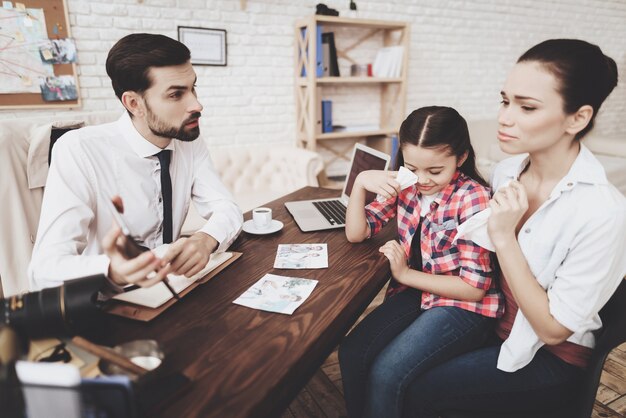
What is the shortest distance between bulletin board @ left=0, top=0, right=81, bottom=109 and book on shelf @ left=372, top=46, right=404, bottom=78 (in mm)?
2463

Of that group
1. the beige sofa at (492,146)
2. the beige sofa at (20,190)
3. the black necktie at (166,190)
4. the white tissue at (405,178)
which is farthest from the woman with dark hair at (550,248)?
the beige sofa at (492,146)

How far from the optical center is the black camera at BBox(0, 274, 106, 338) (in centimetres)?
69

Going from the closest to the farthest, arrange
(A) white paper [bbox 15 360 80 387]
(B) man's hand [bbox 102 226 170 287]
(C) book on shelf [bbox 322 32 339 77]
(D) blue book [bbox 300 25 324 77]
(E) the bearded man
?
(A) white paper [bbox 15 360 80 387] → (B) man's hand [bbox 102 226 170 287] → (E) the bearded man → (D) blue book [bbox 300 25 324 77] → (C) book on shelf [bbox 322 32 339 77]

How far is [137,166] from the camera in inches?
52.6

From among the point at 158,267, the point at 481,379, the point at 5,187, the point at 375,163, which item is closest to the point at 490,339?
the point at 481,379

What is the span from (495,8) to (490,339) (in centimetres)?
434

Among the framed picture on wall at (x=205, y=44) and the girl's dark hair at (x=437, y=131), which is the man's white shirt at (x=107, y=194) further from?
the framed picture on wall at (x=205, y=44)

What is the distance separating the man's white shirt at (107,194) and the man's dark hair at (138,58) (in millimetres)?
146

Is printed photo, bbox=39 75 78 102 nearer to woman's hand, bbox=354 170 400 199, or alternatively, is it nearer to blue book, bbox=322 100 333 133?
blue book, bbox=322 100 333 133

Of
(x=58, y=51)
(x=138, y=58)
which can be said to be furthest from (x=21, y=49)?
(x=138, y=58)

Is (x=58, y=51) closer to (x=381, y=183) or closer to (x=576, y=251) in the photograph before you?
(x=381, y=183)

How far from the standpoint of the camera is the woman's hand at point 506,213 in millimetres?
938

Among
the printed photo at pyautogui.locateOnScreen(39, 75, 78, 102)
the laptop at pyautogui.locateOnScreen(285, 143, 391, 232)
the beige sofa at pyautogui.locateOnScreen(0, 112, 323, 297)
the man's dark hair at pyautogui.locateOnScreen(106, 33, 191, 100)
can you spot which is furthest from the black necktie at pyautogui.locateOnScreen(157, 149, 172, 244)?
the printed photo at pyautogui.locateOnScreen(39, 75, 78, 102)

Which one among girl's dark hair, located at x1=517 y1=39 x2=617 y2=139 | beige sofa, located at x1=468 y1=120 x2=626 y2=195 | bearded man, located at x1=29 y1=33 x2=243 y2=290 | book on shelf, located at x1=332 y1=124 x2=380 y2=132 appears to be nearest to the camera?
girl's dark hair, located at x1=517 y1=39 x2=617 y2=139
